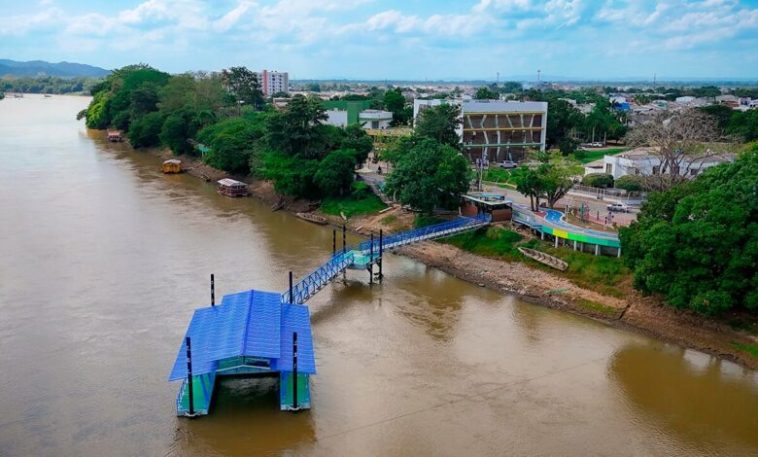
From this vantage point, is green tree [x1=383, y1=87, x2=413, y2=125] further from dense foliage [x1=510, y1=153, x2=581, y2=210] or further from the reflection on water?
the reflection on water

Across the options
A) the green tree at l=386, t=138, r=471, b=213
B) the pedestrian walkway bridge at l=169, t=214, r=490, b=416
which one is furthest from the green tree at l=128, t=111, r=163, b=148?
the pedestrian walkway bridge at l=169, t=214, r=490, b=416

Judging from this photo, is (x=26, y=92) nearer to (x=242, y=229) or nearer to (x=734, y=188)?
(x=242, y=229)

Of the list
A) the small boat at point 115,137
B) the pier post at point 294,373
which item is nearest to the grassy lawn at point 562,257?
the pier post at point 294,373

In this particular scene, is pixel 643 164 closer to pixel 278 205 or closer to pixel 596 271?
pixel 596 271

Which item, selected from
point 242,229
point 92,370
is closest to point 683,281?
point 92,370

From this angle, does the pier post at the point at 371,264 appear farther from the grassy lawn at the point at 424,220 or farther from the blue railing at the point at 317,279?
the grassy lawn at the point at 424,220

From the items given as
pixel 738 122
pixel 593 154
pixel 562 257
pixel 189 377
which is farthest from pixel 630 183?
pixel 738 122
